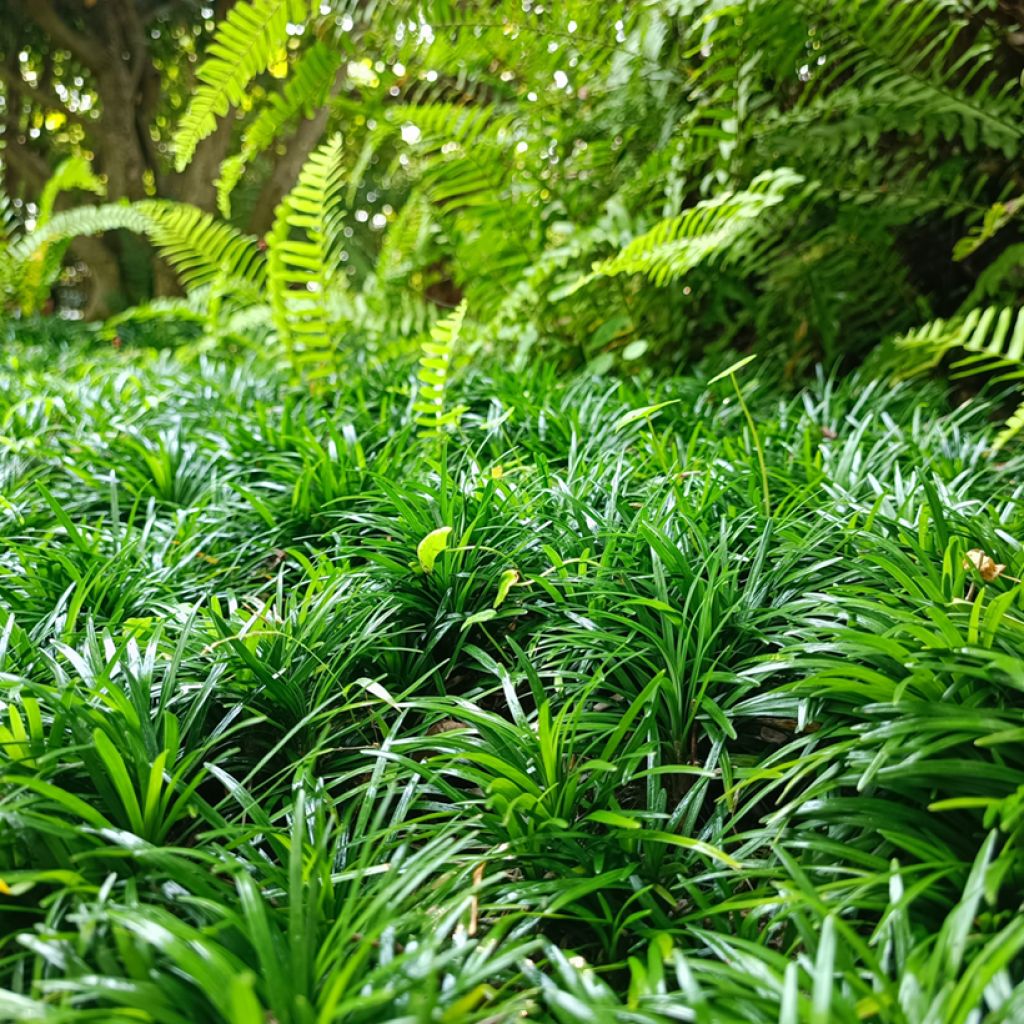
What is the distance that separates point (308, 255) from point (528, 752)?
73.3 inches

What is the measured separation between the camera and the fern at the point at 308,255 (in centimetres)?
209

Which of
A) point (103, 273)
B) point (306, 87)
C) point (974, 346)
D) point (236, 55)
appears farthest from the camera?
point (103, 273)

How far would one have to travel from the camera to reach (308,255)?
2211mm

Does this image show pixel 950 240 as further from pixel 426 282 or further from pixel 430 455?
pixel 426 282

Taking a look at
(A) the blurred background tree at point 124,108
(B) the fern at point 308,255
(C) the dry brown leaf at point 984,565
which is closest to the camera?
(C) the dry brown leaf at point 984,565

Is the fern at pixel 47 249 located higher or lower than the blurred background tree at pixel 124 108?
lower

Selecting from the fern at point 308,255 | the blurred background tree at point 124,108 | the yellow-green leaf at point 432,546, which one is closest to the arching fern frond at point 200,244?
the fern at point 308,255

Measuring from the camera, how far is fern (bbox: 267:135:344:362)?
2090 mm

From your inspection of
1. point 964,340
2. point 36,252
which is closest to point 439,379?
point 964,340

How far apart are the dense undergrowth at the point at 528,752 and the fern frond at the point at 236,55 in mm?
1094

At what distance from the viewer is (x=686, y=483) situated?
133 cm

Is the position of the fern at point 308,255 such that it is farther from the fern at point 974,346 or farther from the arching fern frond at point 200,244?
the fern at point 974,346

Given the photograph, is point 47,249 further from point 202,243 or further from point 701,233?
point 701,233

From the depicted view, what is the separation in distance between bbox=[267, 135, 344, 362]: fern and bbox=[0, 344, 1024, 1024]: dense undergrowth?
0.85 meters
